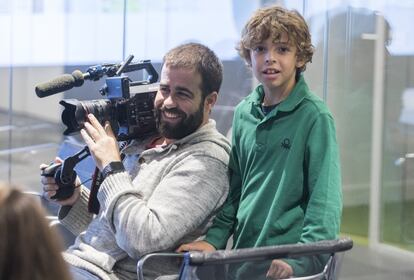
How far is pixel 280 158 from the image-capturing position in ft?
7.59

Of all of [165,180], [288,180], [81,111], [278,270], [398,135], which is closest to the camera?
[278,270]

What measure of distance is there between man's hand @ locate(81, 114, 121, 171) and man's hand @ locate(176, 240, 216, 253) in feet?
1.06

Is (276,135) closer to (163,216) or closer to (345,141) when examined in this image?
(163,216)

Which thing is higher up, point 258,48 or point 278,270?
point 258,48

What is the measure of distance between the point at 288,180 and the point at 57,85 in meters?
0.79

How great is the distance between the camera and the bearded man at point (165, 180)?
90.4 inches

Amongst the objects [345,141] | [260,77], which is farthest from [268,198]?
[345,141]

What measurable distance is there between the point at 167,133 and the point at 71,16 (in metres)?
2.88

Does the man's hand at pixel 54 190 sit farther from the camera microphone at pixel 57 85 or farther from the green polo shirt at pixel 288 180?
the green polo shirt at pixel 288 180

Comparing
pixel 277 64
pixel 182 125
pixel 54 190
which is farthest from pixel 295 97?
pixel 54 190

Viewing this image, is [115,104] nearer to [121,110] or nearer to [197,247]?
[121,110]

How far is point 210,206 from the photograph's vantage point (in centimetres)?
239

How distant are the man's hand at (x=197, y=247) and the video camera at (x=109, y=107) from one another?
43 centimetres

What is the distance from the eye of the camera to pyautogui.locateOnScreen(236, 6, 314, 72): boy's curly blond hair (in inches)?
92.7
